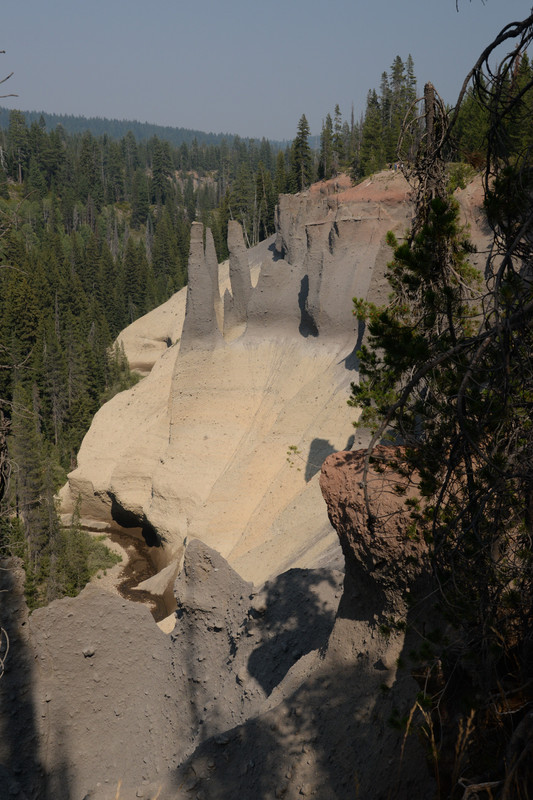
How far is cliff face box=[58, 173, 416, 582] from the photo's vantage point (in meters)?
20.1

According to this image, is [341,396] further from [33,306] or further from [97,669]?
[33,306]

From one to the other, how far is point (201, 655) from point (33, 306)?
40.8m

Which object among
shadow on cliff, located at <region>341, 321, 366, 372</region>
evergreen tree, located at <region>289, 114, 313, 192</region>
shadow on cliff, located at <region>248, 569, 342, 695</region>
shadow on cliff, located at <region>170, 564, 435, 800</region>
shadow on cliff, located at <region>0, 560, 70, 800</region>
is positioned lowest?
shadow on cliff, located at <region>0, 560, 70, 800</region>

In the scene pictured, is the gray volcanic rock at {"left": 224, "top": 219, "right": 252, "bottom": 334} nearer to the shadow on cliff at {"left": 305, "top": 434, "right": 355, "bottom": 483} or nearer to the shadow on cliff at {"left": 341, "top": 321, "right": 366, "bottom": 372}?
the shadow on cliff at {"left": 341, "top": 321, "right": 366, "bottom": 372}

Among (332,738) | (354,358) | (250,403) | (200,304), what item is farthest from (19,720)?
(200,304)

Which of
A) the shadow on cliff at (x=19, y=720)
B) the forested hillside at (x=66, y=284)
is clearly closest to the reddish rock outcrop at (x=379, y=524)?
the forested hillside at (x=66, y=284)

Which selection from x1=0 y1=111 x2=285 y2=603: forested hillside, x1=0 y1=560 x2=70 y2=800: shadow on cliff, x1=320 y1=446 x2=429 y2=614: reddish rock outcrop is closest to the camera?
x1=320 y1=446 x2=429 y2=614: reddish rock outcrop

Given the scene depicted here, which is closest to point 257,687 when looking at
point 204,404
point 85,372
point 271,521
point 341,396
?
point 271,521

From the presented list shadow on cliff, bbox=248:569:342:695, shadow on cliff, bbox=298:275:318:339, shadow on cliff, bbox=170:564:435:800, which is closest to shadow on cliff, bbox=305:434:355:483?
shadow on cliff, bbox=298:275:318:339

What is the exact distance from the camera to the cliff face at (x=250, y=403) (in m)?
20.1

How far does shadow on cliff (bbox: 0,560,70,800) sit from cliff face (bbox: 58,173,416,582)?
7.80m

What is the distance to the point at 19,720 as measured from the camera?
9289mm

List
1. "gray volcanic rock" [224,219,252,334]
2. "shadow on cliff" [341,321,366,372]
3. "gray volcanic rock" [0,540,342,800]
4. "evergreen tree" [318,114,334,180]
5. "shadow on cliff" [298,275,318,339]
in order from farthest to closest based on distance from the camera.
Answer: "evergreen tree" [318,114,334,180], "gray volcanic rock" [224,219,252,334], "shadow on cliff" [298,275,318,339], "shadow on cliff" [341,321,366,372], "gray volcanic rock" [0,540,342,800]

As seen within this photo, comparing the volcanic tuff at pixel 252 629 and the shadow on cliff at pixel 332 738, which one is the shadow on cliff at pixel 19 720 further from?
the shadow on cliff at pixel 332 738
